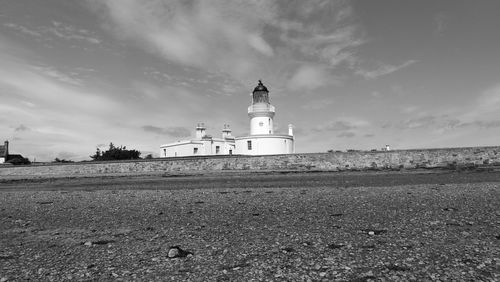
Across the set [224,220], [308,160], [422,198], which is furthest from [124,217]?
[308,160]

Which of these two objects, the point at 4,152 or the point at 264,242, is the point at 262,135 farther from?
the point at 4,152

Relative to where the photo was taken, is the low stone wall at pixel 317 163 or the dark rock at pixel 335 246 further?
the low stone wall at pixel 317 163

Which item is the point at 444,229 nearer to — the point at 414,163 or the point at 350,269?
the point at 350,269

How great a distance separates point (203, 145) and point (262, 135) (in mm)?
8898

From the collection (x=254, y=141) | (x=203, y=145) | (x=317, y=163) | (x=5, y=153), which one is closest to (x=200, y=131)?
(x=203, y=145)

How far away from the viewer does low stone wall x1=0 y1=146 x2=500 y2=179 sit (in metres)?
26.0

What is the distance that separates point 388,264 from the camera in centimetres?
429

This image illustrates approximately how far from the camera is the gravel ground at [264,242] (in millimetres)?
4156

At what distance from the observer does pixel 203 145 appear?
1706 inches

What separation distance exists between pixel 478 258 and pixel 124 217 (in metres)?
7.40

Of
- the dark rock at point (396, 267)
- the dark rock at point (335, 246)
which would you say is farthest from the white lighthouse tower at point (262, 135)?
the dark rock at point (396, 267)

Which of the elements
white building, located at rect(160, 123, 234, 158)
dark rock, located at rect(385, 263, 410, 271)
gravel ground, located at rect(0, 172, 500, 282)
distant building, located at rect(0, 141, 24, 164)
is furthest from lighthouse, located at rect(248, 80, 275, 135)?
distant building, located at rect(0, 141, 24, 164)

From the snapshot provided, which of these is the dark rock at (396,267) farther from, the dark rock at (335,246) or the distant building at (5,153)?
the distant building at (5,153)

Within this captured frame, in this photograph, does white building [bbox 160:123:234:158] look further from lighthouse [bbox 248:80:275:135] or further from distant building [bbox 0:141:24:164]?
distant building [bbox 0:141:24:164]
